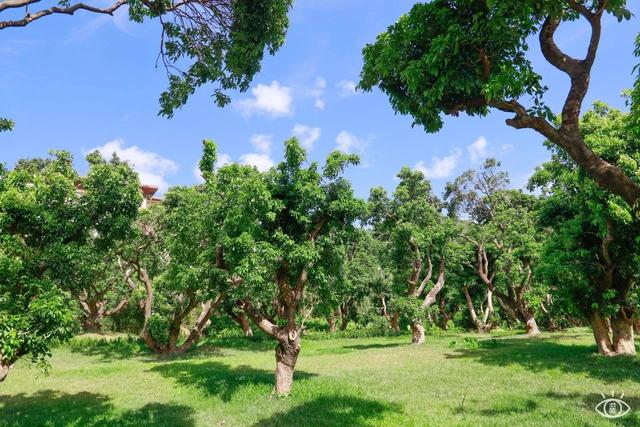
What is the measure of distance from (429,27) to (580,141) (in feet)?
12.9

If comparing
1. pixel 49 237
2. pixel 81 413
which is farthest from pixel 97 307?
pixel 49 237

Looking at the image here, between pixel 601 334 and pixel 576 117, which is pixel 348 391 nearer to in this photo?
pixel 576 117

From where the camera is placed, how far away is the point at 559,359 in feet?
67.5

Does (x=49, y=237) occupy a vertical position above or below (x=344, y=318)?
above

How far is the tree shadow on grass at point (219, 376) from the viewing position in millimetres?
17250

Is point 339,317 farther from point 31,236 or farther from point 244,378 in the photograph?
point 31,236

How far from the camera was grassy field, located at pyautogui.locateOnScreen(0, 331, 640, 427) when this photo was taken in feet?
40.0

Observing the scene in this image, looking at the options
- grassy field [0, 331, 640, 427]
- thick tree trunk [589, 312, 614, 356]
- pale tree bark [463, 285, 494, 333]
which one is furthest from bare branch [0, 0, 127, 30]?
pale tree bark [463, 285, 494, 333]

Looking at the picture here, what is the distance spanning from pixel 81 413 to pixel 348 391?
9.43 m

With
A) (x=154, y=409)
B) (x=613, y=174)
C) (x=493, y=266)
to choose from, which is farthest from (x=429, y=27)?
(x=493, y=266)

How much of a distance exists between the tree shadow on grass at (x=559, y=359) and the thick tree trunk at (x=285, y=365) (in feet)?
33.9
